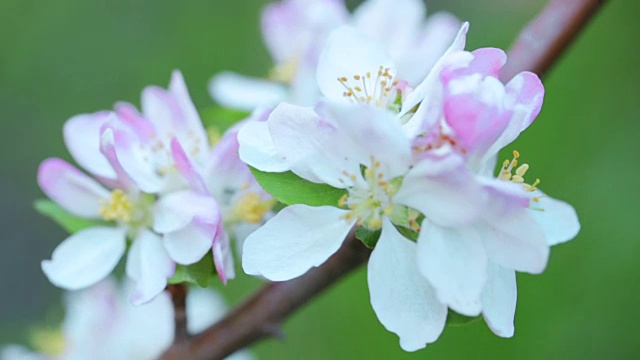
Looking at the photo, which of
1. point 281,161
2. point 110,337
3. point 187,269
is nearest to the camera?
point 281,161

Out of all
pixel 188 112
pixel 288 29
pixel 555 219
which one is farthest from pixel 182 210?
pixel 288 29

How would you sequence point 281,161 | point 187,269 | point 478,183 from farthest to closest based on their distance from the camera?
1. point 187,269
2. point 281,161
3. point 478,183

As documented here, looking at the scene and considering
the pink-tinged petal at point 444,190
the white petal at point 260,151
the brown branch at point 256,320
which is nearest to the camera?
the pink-tinged petal at point 444,190

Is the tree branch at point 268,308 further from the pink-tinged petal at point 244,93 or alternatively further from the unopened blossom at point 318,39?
the pink-tinged petal at point 244,93

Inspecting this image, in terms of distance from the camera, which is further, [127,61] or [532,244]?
[127,61]

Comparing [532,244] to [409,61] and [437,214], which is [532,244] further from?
[409,61]

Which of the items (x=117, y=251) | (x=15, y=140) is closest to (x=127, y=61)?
(x=15, y=140)

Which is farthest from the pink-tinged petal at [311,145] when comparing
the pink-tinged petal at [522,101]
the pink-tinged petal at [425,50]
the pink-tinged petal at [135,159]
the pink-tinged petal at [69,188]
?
the pink-tinged petal at [425,50]
